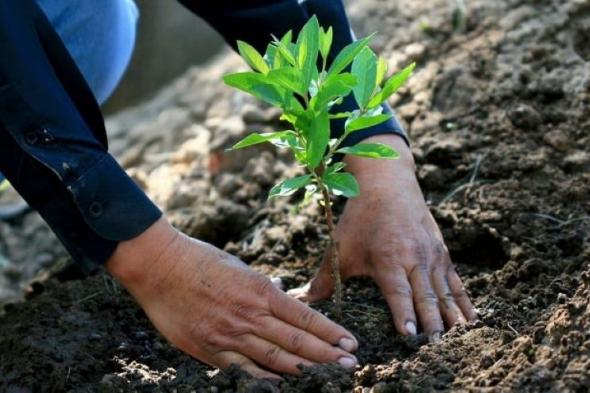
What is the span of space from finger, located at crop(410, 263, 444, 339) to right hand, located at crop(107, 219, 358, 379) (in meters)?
0.17

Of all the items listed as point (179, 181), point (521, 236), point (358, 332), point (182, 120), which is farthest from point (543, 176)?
point (182, 120)

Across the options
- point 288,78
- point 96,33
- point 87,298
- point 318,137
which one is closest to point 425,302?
point 318,137

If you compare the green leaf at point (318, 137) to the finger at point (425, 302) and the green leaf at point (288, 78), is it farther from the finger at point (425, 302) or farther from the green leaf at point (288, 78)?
the finger at point (425, 302)

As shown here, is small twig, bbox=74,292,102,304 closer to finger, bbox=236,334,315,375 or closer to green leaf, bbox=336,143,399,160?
finger, bbox=236,334,315,375

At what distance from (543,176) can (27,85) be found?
116 cm

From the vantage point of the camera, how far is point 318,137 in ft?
5.23

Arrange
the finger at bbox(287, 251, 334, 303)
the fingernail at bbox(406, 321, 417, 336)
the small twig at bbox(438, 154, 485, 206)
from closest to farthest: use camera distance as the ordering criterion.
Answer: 1. the fingernail at bbox(406, 321, 417, 336)
2. the finger at bbox(287, 251, 334, 303)
3. the small twig at bbox(438, 154, 485, 206)

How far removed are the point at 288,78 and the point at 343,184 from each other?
20cm

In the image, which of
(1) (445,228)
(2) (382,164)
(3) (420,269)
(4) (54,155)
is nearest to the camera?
(4) (54,155)

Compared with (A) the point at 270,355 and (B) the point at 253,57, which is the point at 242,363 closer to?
(A) the point at 270,355

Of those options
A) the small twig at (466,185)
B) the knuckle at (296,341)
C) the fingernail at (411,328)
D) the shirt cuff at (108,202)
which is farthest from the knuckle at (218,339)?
the small twig at (466,185)

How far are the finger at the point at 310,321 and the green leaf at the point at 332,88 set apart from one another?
0.35 metres

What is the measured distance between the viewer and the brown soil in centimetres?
160

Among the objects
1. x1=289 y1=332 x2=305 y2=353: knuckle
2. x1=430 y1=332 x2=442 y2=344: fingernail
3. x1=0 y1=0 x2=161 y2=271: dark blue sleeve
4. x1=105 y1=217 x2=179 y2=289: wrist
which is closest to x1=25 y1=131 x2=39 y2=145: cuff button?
x1=0 y1=0 x2=161 y2=271: dark blue sleeve
